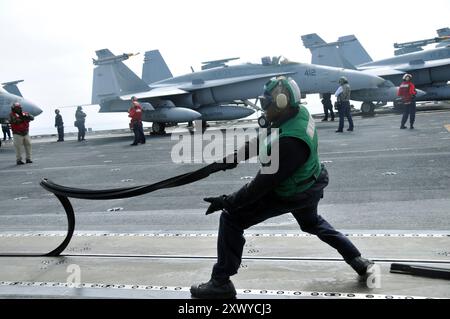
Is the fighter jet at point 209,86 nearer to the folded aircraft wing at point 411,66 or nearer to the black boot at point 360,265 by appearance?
the folded aircraft wing at point 411,66

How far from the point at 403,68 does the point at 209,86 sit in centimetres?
1173

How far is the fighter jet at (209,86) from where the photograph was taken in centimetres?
2411

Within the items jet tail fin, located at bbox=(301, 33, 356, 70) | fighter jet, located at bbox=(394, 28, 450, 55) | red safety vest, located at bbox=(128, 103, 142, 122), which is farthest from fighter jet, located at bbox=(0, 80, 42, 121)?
fighter jet, located at bbox=(394, 28, 450, 55)

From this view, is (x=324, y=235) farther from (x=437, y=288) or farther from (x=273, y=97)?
(x=273, y=97)

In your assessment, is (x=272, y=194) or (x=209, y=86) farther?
(x=209, y=86)

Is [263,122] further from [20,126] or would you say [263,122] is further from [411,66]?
[411,66]

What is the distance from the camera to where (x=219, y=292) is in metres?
3.48

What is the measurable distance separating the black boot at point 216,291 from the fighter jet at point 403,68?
2393 cm

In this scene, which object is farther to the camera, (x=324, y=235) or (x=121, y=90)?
(x=121, y=90)

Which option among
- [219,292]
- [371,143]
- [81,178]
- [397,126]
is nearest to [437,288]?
[219,292]

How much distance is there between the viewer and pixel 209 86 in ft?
84.7

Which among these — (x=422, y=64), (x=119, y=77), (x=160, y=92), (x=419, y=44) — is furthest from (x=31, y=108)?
(x=419, y=44)

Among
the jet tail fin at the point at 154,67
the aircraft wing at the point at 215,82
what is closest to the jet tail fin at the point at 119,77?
the aircraft wing at the point at 215,82

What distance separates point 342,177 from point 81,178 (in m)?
6.28
